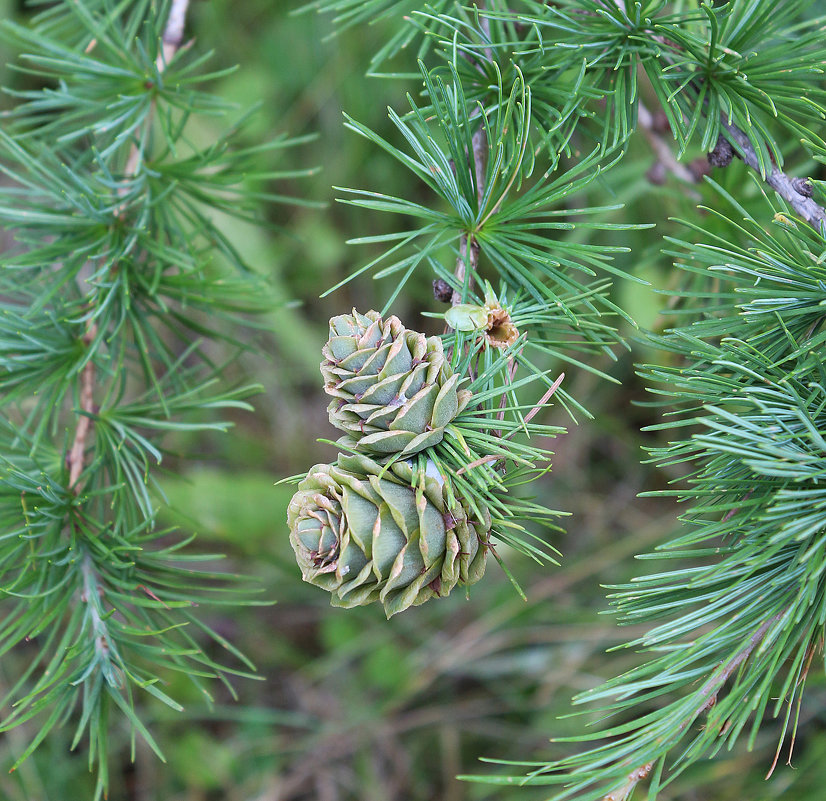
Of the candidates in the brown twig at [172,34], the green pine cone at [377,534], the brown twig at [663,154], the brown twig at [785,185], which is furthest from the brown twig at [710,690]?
the brown twig at [172,34]

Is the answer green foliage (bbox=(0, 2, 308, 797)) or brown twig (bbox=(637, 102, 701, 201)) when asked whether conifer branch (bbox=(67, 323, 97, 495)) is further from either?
brown twig (bbox=(637, 102, 701, 201))

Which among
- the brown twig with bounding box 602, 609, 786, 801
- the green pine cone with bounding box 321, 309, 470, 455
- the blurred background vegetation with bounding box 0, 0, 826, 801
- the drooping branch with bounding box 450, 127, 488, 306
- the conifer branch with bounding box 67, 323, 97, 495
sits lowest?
the blurred background vegetation with bounding box 0, 0, 826, 801

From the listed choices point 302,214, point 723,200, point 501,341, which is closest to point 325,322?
point 302,214

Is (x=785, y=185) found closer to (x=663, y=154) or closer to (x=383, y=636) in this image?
(x=663, y=154)

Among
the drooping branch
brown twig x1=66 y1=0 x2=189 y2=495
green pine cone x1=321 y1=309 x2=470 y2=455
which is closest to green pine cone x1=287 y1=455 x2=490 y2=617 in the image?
green pine cone x1=321 y1=309 x2=470 y2=455

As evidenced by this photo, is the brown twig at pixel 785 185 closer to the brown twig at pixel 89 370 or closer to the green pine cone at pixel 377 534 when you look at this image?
the green pine cone at pixel 377 534

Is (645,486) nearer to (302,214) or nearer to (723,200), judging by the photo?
(723,200)
